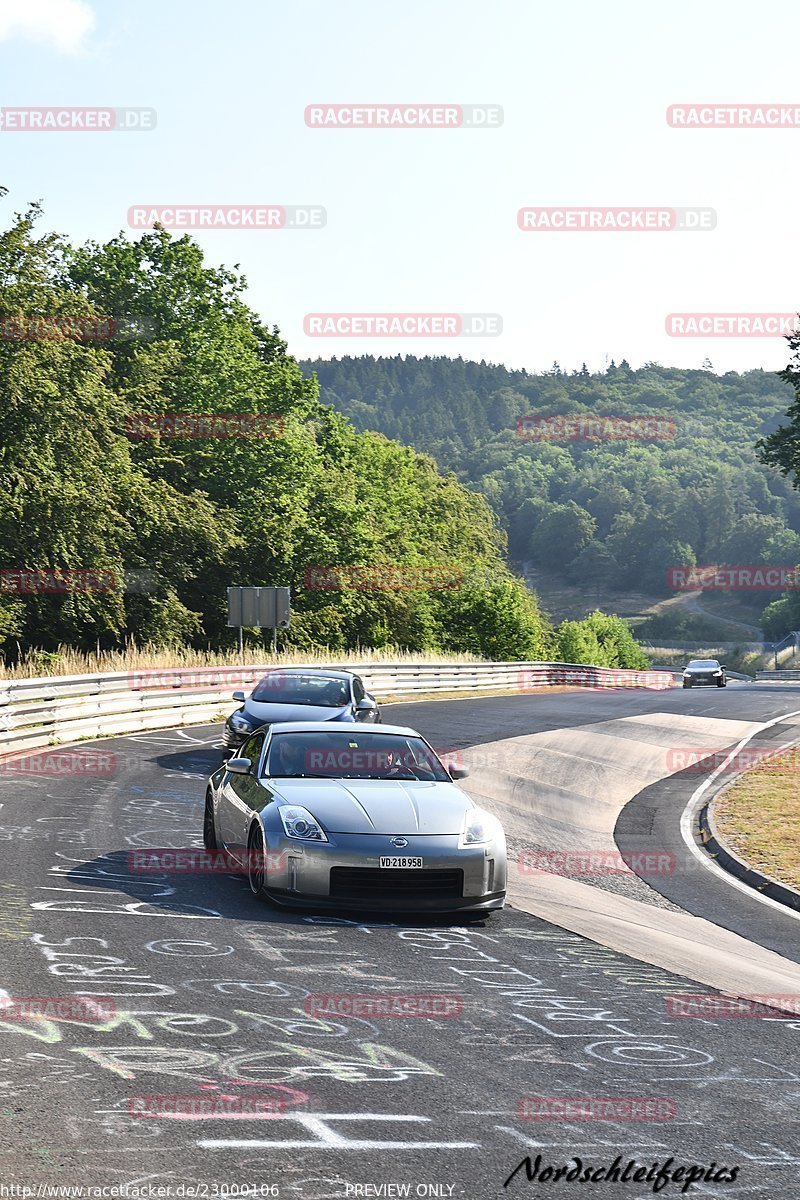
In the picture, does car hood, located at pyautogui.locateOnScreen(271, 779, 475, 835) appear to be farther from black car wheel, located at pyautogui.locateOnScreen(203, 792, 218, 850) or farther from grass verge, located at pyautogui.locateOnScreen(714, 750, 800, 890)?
grass verge, located at pyautogui.locateOnScreen(714, 750, 800, 890)

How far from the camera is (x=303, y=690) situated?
19.6m

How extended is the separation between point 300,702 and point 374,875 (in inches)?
387

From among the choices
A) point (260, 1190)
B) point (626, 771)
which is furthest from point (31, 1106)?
point (626, 771)

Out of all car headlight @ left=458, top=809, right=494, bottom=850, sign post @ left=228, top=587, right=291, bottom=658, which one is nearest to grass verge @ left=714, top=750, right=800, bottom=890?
car headlight @ left=458, top=809, right=494, bottom=850

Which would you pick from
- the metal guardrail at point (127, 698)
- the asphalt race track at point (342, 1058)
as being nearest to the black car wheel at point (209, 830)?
the asphalt race track at point (342, 1058)

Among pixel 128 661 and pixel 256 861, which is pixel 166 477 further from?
pixel 256 861

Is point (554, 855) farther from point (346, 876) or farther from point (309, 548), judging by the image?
point (309, 548)

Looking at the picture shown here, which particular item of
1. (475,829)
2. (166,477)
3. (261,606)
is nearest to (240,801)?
(475,829)

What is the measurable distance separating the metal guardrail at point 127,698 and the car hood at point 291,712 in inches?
145

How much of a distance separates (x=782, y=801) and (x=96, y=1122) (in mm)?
17863

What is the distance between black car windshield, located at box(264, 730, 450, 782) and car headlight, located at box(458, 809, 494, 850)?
0.90 meters

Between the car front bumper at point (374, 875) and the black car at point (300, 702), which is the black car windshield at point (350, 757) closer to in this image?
the car front bumper at point (374, 875)

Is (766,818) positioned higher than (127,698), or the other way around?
(127,698)

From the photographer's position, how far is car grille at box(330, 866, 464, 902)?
9.45 metres
